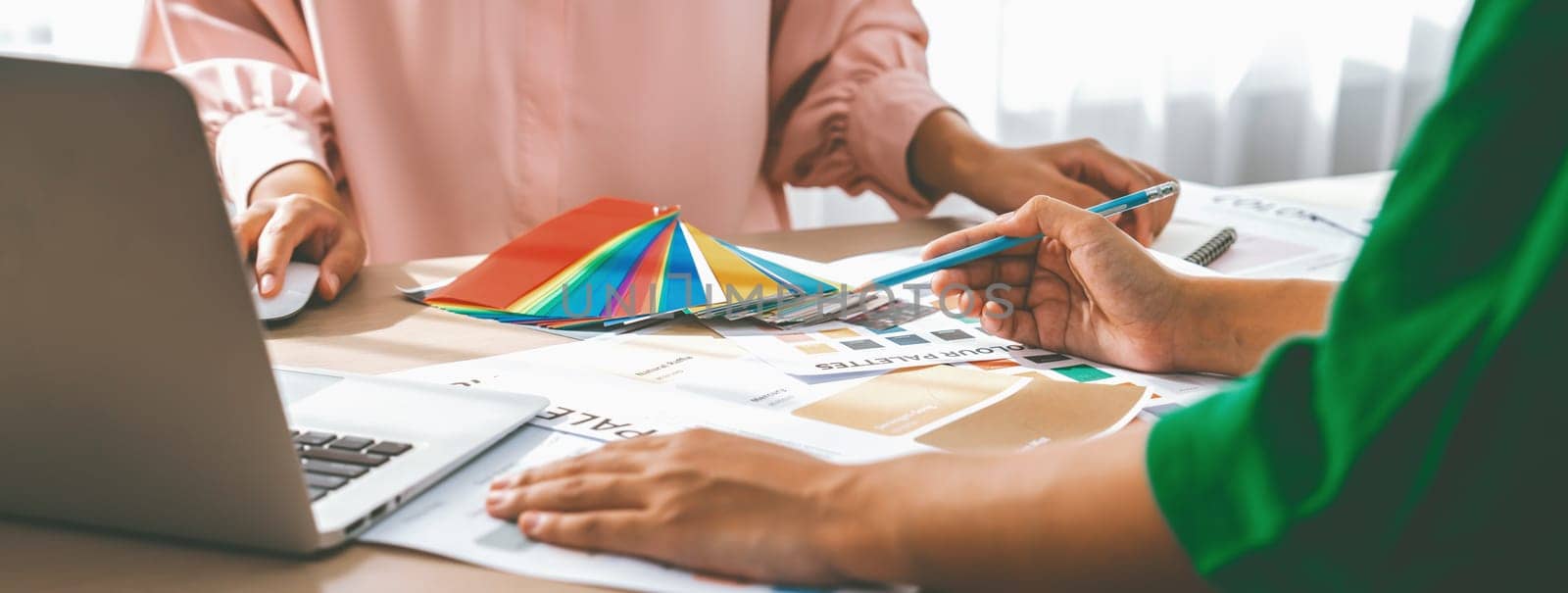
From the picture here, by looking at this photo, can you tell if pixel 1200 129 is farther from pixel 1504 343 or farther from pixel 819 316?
pixel 1504 343

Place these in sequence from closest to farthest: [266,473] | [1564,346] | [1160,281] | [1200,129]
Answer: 1. [1564,346]
2. [266,473]
3. [1160,281]
4. [1200,129]

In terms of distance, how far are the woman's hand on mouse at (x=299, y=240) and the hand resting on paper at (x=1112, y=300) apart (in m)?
0.46

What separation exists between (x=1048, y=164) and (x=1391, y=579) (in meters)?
0.79

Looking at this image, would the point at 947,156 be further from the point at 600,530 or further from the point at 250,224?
the point at 600,530

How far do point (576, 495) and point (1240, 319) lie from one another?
454 mm

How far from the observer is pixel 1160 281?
2.42ft

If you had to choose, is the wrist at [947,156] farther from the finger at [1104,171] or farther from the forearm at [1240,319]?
the forearm at [1240,319]

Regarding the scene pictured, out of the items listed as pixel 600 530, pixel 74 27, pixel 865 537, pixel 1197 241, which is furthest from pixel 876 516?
pixel 74 27

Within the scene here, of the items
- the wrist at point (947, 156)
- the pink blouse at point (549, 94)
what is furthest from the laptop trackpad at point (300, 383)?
the wrist at point (947, 156)

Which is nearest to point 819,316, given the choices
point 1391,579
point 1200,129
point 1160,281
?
point 1160,281

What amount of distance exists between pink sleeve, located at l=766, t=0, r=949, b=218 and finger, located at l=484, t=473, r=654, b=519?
80 cm

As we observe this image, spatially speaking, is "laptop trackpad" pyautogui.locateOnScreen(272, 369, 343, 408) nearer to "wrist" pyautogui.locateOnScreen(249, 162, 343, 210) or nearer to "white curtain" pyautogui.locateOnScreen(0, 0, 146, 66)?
"wrist" pyautogui.locateOnScreen(249, 162, 343, 210)

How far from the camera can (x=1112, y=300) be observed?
0.72 meters

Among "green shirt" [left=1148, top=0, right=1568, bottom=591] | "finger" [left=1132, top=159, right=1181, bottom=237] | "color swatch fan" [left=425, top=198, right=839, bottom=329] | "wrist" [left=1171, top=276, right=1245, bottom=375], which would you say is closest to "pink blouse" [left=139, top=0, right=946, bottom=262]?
"finger" [left=1132, top=159, right=1181, bottom=237]
